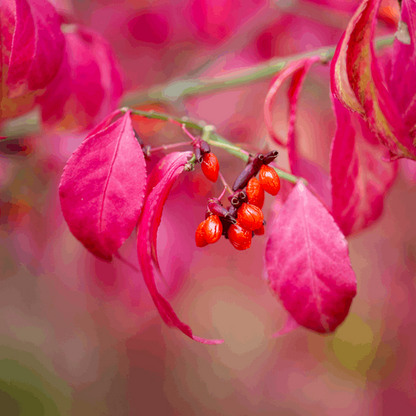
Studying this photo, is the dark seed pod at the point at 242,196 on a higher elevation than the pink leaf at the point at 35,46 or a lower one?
lower

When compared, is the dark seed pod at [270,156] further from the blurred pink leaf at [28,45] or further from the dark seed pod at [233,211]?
the blurred pink leaf at [28,45]

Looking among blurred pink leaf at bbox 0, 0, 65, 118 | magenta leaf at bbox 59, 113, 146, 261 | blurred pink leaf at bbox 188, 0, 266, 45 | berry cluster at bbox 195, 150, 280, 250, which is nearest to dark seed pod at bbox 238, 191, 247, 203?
berry cluster at bbox 195, 150, 280, 250

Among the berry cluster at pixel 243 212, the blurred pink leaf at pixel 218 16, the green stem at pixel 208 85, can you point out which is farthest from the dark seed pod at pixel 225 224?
the blurred pink leaf at pixel 218 16

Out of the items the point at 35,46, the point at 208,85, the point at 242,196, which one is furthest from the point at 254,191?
the point at 208,85

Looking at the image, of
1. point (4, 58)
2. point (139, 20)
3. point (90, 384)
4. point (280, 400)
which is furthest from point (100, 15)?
point (280, 400)

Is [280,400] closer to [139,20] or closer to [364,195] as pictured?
[364,195]

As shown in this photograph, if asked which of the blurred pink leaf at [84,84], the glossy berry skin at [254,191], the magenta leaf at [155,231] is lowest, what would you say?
the magenta leaf at [155,231]

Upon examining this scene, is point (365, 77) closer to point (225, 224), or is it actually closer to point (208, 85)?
point (225, 224)

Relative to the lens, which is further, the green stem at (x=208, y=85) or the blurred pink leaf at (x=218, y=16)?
the blurred pink leaf at (x=218, y=16)
